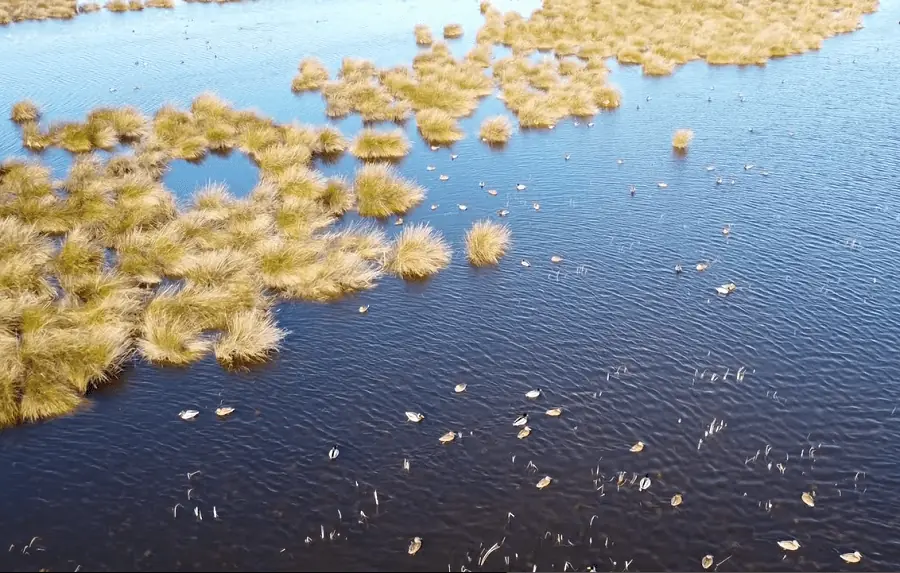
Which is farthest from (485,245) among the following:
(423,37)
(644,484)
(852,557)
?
(423,37)

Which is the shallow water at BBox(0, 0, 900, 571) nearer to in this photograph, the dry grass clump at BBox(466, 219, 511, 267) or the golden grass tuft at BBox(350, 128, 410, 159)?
the dry grass clump at BBox(466, 219, 511, 267)

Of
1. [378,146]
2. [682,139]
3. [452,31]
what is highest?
[452,31]

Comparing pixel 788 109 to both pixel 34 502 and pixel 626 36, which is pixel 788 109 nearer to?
pixel 626 36

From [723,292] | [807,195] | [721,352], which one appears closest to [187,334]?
[721,352]

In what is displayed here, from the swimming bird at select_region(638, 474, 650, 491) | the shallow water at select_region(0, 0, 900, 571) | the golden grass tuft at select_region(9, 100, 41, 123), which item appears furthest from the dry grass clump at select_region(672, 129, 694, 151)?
the golden grass tuft at select_region(9, 100, 41, 123)

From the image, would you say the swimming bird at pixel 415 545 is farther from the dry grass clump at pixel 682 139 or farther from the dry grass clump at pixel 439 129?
the dry grass clump at pixel 682 139

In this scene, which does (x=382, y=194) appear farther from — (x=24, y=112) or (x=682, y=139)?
(x=24, y=112)
